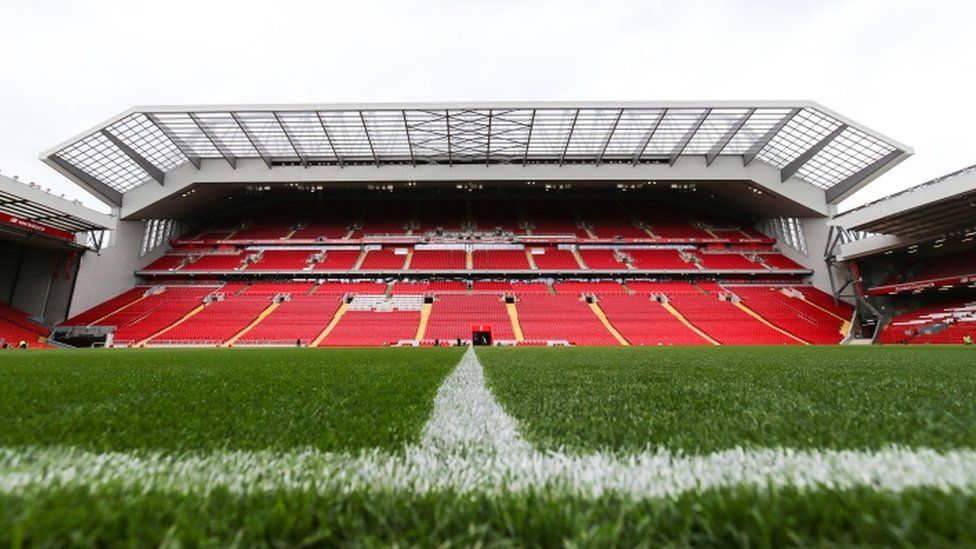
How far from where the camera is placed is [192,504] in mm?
695

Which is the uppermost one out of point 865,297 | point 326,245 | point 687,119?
point 687,119

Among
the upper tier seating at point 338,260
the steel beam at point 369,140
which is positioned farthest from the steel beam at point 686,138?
the upper tier seating at point 338,260

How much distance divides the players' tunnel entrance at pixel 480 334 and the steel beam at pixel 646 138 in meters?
13.4

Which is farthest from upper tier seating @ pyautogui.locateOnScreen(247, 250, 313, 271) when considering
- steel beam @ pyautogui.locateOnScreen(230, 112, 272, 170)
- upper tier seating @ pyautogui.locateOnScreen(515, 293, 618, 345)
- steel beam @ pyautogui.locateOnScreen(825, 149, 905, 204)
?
steel beam @ pyautogui.locateOnScreen(825, 149, 905, 204)

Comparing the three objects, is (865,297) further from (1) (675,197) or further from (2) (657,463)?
(2) (657,463)

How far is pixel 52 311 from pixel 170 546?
102 feet

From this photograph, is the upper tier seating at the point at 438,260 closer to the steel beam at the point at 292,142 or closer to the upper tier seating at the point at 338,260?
the upper tier seating at the point at 338,260

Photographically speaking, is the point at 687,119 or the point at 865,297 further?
the point at 865,297

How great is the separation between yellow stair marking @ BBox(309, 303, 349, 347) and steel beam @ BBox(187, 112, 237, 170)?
10.7 meters

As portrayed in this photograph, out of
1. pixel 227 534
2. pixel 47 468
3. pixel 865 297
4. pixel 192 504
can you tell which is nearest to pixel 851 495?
pixel 227 534

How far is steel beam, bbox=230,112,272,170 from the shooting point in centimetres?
2044

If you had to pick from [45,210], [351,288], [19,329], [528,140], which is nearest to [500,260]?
[528,140]

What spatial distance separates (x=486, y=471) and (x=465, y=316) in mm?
22339

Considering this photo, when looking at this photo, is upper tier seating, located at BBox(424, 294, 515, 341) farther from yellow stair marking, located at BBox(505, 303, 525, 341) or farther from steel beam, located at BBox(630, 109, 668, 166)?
steel beam, located at BBox(630, 109, 668, 166)
